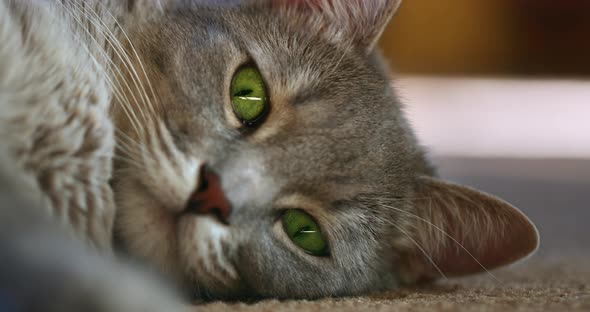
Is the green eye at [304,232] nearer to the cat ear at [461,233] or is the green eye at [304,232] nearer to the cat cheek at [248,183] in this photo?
the cat cheek at [248,183]

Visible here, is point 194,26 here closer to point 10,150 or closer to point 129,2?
point 129,2

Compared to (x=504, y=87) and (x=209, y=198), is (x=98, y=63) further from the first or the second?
(x=504, y=87)

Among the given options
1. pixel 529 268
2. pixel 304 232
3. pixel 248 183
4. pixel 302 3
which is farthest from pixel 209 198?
pixel 529 268

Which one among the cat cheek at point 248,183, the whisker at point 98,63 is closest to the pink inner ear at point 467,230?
the cat cheek at point 248,183

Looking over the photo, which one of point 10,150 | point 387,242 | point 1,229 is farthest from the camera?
point 387,242

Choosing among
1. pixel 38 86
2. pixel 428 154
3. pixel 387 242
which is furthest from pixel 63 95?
pixel 428 154

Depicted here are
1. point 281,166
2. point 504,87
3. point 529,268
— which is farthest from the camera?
point 504,87

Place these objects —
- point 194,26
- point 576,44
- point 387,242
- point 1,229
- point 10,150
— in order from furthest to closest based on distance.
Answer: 1. point 576,44
2. point 387,242
3. point 194,26
4. point 10,150
5. point 1,229
